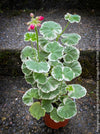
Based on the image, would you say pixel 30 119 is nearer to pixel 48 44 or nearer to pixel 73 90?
pixel 73 90

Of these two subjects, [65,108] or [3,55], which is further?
[3,55]

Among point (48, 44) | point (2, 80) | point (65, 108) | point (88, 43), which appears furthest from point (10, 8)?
point (65, 108)

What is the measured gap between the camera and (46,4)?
201 cm

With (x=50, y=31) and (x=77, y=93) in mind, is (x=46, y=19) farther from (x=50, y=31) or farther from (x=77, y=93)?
(x=77, y=93)

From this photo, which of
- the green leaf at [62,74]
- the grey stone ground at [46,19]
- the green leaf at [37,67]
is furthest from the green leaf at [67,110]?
the grey stone ground at [46,19]

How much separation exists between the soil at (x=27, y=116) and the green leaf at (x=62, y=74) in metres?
0.68

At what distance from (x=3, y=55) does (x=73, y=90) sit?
3.13 feet

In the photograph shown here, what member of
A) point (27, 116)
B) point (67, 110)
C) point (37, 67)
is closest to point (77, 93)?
point (67, 110)

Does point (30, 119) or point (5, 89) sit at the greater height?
point (5, 89)

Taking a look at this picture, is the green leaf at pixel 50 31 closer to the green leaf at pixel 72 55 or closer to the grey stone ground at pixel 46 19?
the green leaf at pixel 72 55

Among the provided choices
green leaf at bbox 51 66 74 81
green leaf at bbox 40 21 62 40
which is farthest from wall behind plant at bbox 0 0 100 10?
green leaf at bbox 51 66 74 81

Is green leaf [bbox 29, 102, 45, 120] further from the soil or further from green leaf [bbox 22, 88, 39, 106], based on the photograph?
the soil

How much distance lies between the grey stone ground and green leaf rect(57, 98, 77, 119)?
75cm

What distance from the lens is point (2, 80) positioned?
5.81 ft
